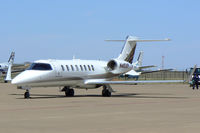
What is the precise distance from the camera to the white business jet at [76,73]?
2378cm

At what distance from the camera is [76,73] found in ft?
87.1

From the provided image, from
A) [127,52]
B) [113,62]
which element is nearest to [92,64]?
[113,62]

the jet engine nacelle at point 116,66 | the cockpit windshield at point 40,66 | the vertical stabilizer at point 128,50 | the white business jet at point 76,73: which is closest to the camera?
the white business jet at point 76,73

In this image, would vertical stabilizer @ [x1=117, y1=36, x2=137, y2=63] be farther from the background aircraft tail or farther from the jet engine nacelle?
the jet engine nacelle


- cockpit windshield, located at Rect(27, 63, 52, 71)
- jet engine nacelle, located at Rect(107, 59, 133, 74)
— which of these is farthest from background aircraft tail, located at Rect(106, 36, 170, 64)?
cockpit windshield, located at Rect(27, 63, 52, 71)

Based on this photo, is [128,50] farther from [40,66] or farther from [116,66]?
[40,66]

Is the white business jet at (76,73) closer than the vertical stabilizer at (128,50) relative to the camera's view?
Yes

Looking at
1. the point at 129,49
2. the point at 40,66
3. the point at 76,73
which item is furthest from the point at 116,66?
the point at 40,66

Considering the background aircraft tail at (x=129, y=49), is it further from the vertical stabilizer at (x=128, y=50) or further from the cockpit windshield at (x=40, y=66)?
the cockpit windshield at (x=40, y=66)

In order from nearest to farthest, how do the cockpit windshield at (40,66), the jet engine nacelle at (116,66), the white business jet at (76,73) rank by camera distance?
the white business jet at (76,73) → the cockpit windshield at (40,66) → the jet engine nacelle at (116,66)

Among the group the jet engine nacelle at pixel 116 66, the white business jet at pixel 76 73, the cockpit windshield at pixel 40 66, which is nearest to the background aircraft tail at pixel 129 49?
the white business jet at pixel 76 73
